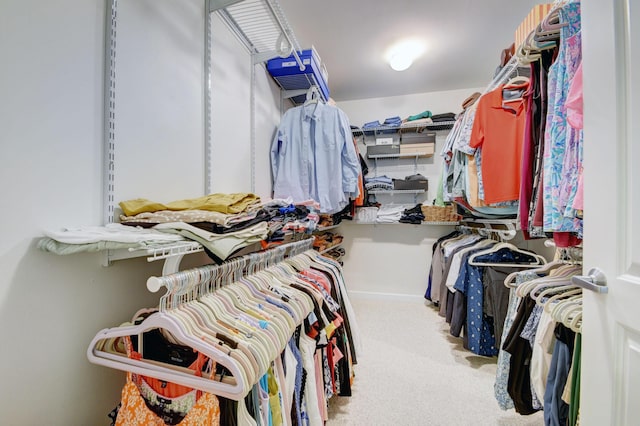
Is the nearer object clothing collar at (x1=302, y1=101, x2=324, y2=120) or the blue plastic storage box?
the blue plastic storage box

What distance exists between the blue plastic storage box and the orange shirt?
1.20 meters

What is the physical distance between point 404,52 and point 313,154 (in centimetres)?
119

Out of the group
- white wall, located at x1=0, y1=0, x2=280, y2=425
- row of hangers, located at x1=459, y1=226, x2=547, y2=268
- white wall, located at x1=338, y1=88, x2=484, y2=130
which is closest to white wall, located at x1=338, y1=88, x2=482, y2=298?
white wall, located at x1=338, y1=88, x2=484, y2=130

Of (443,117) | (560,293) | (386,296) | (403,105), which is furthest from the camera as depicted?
(386,296)

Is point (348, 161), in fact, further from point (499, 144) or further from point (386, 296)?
point (386, 296)

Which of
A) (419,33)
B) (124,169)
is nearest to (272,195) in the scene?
(124,169)

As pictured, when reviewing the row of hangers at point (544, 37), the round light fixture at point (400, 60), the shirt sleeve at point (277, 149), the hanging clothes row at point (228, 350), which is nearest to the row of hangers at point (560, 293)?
the hanging clothes row at point (228, 350)

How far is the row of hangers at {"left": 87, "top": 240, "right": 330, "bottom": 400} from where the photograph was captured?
646 millimetres

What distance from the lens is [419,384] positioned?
1.71m

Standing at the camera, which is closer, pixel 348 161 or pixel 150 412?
pixel 150 412

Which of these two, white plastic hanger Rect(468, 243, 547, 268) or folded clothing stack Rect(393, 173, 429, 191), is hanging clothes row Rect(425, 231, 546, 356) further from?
folded clothing stack Rect(393, 173, 429, 191)

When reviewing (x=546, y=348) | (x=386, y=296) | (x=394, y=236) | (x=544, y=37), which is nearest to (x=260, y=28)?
(x=544, y=37)

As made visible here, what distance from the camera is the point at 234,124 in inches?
63.0

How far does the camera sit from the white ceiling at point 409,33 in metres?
1.73
